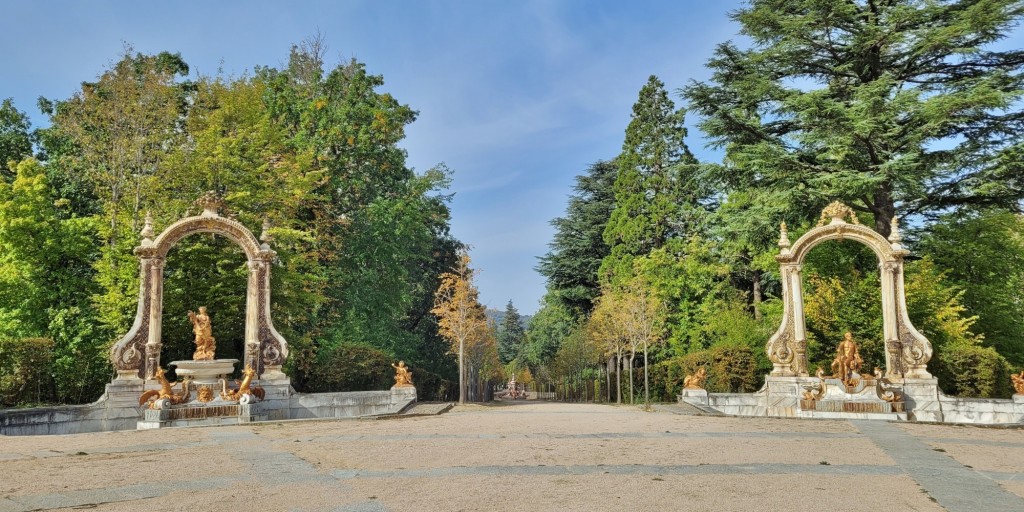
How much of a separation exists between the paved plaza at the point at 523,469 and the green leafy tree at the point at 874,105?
10237mm

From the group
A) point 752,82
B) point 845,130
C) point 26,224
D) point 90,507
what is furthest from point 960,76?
point 26,224

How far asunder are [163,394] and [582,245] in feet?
87.0

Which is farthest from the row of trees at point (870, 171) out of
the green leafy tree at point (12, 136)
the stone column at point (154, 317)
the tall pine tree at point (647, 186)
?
the green leafy tree at point (12, 136)

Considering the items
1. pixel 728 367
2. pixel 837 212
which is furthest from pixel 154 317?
pixel 837 212

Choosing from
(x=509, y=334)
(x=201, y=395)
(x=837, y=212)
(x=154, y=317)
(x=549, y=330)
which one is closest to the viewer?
(x=201, y=395)

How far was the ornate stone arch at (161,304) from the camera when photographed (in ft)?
56.7

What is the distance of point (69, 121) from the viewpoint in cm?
2458

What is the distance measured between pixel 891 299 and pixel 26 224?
25355 mm

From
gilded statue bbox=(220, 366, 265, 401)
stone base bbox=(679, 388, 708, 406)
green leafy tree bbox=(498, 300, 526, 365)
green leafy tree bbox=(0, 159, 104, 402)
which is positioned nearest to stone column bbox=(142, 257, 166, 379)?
gilded statue bbox=(220, 366, 265, 401)

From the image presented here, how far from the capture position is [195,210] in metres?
21.5

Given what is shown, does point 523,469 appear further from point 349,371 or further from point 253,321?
point 349,371

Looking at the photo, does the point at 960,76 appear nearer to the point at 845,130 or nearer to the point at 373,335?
the point at 845,130

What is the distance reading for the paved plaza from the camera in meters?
6.44

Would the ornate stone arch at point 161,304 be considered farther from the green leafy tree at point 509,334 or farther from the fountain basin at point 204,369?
the green leafy tree at point 509,334
